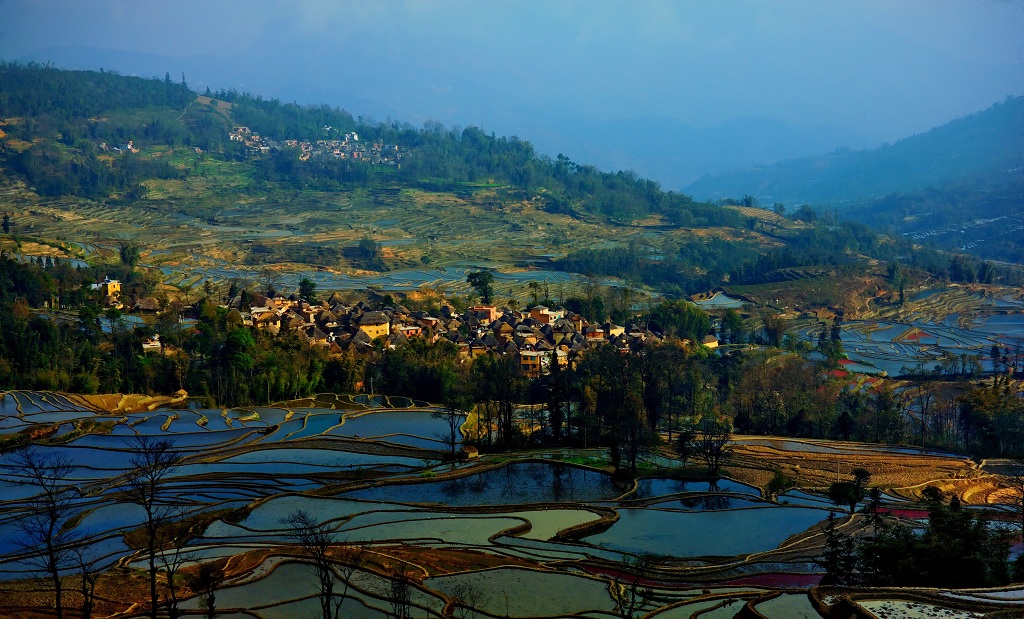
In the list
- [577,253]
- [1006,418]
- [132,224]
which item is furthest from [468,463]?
[132,224]

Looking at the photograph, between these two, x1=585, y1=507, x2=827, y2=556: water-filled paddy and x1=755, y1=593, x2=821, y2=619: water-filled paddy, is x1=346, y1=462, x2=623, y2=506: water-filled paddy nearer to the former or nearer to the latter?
x1=585, y1=507, x2=827, y2=556: water-filled paddy

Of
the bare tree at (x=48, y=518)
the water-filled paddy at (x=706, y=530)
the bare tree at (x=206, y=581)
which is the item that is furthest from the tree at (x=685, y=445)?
the bare tree at (x=48, y=518)

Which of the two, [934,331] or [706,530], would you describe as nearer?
[706,530]

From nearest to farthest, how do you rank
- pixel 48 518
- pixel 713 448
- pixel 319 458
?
pixel 48 518, pixel 713 448, pixel 319 458

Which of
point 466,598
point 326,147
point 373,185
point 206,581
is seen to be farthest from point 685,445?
point 326,147

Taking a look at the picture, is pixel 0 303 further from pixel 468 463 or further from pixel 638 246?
pixel 638 246

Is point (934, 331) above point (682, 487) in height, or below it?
above

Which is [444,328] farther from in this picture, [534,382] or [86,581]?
[86,581]
